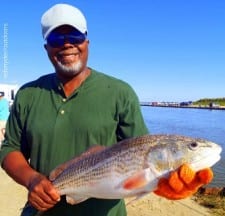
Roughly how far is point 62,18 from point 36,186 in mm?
1267

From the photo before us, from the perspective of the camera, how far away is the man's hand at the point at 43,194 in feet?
10.9

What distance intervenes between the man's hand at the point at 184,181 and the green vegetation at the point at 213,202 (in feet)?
22.6

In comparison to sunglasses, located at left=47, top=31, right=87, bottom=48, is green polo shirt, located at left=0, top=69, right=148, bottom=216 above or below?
below

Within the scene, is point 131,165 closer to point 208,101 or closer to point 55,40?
point 55,40

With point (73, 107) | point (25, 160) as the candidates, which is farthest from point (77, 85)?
point (25, 160)

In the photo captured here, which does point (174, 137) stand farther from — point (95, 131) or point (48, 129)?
point (48, 129)

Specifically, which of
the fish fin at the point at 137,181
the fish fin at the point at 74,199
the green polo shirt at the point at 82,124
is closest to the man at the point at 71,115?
the green polo shirt at the point at 82,124

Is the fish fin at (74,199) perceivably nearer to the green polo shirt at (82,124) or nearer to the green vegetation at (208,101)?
the green polo shirt at (82,124)

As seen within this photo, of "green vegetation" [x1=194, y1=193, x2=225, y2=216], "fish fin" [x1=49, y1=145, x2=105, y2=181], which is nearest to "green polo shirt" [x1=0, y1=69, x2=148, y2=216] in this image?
"fish fin" [x1=49, y1=145, x2=105, y2=181]

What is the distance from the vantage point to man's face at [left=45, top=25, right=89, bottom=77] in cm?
357

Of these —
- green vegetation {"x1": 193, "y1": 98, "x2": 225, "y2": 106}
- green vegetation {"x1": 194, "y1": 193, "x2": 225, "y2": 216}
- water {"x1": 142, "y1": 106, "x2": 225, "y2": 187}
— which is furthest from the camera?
green vegetation {"x1": 193, "y1": 98, "x2": 225, "y2": 106}

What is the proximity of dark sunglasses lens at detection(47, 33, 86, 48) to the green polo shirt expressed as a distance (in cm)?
30

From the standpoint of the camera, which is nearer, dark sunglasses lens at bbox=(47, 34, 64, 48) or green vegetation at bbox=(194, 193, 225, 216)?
dark sunglasses lens at bbox=(47, 34, 64, 48)

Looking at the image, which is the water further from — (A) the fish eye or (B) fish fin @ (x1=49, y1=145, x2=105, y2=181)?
(A) the fish eye
